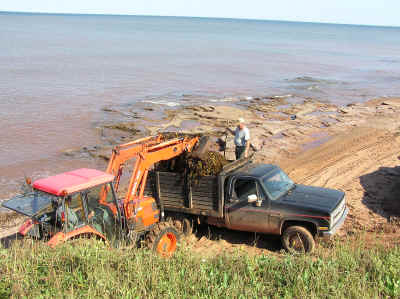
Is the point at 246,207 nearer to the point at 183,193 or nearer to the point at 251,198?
the point at 251,198

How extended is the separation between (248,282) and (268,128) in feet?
48.9

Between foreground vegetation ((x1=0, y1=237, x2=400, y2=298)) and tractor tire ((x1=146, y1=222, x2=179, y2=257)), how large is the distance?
1.47m

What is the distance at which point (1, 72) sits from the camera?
4053 centimetres

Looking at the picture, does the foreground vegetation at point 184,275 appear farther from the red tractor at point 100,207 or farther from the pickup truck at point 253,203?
the pickup truck at point 253,203

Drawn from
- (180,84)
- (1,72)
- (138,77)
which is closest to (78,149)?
(180,84)

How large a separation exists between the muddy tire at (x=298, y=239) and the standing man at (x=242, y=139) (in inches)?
145

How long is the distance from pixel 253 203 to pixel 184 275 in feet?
10.8

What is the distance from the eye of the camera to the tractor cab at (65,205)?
6.94 m

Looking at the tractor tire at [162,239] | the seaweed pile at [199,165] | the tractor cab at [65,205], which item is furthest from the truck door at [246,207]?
the tractor cab at [65,205]

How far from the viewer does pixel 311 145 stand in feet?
59.2

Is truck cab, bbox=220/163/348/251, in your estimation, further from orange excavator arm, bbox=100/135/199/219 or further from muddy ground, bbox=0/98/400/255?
orange excavator arm, bbox=100/135/199/219

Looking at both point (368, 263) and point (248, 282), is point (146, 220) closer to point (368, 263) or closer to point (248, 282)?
point (248, 282)

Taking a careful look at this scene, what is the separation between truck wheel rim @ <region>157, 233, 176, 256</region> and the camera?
8262 millimetres

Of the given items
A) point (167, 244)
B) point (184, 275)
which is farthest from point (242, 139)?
point (184, 275)
